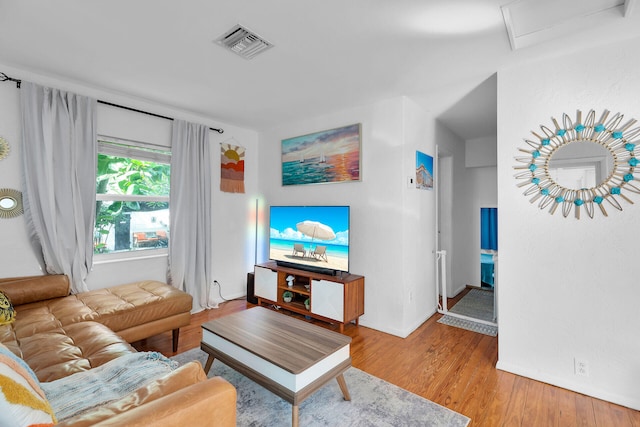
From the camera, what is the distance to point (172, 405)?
99 cm

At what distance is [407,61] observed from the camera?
2367 millimetres

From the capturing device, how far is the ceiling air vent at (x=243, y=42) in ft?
6.55

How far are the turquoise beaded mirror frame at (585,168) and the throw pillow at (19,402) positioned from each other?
2890 millimetres

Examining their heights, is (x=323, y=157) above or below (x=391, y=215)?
above

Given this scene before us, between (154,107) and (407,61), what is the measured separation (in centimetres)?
276

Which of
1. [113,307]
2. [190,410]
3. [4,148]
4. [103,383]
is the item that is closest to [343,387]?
[190,410]

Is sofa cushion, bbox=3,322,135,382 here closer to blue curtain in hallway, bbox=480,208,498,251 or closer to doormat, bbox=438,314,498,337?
doormat, bbox=438,314,498,337

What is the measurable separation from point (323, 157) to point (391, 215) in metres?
1.12

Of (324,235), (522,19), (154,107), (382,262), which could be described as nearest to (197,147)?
(154,107)

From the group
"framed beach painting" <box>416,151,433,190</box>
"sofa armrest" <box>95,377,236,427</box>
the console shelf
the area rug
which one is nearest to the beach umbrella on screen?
the console shelf

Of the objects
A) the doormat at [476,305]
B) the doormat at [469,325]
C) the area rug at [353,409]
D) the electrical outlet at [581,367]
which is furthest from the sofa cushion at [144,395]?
the doormat at [476,305]

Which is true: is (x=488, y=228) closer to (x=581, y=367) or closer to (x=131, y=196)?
(x=581, y=367)

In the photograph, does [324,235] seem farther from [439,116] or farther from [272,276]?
[439,116]

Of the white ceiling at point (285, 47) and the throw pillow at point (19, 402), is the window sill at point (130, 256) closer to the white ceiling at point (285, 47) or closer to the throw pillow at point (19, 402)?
the white ceiling at point (285, 47)
